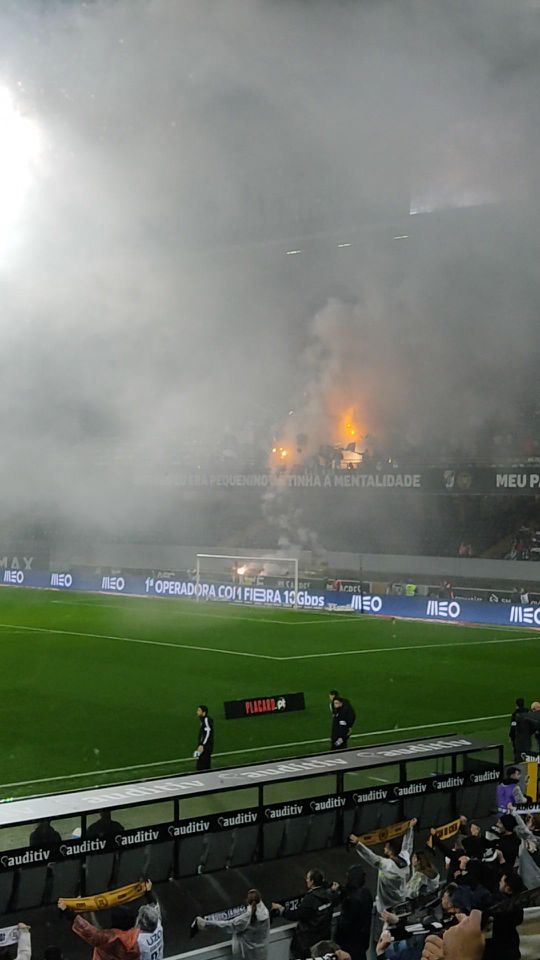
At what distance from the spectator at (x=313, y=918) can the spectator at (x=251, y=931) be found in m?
0.17

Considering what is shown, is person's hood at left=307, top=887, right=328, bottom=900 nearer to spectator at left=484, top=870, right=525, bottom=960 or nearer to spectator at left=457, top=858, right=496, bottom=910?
spectator at left=457, top=858, right=496, bottom=910

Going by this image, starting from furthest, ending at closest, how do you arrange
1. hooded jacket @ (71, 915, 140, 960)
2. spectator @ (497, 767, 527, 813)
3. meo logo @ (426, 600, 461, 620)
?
Answer: 1. meo logo @ (426, 600, 461, 620)
2. spectator @ (497, 767, 527, 813)
3. hooded jacket @ (71, 915, 140, 960)

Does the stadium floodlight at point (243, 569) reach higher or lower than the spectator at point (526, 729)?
higher

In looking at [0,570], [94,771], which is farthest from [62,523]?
[94,771]

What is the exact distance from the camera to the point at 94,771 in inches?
497

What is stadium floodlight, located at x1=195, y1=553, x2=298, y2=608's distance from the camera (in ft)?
108

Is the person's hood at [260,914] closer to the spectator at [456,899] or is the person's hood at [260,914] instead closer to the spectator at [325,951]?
the spectator at [325,951]

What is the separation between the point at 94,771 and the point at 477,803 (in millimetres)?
4656

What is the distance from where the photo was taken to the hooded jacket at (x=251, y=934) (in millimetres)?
6371

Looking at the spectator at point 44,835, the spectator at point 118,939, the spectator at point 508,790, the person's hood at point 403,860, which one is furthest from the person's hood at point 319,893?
the spectator at point 508,790

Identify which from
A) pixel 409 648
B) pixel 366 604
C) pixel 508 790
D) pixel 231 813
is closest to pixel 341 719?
pixel 508 790

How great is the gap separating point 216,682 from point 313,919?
40.6 feet

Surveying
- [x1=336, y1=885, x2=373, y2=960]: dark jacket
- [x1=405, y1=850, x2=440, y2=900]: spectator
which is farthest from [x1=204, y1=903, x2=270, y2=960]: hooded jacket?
[x1=405, y1=850, x2=440, y2=900]: spectator

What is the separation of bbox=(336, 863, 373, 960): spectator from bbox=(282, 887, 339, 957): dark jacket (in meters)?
0.07
